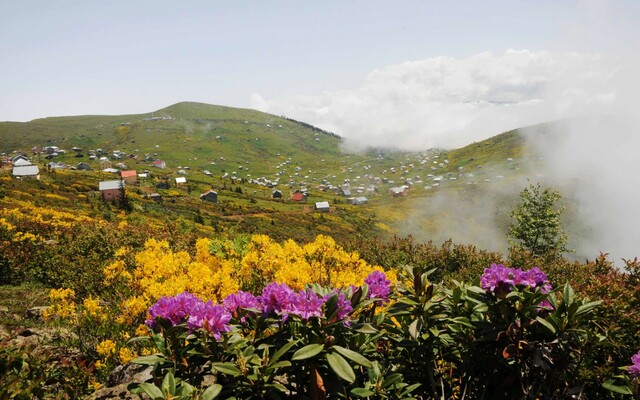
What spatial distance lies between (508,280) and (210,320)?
2219 mm

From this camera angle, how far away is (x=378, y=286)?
3236 mm

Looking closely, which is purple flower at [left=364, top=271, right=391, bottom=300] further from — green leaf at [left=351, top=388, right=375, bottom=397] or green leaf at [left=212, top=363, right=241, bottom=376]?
green leaf at [left=212, top=363, right=241, bottom=376]

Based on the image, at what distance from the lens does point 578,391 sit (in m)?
2.72

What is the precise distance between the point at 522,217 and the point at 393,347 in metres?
37.4

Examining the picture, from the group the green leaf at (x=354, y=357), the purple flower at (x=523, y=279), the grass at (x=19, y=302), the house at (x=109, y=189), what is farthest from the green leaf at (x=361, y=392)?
the house at (x=109, y=189)

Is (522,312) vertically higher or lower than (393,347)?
higher

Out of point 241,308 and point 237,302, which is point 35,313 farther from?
point 241,308

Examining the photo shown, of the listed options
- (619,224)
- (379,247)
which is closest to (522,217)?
(379,247)

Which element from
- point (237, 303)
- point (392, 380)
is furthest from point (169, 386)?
point (392, 380)

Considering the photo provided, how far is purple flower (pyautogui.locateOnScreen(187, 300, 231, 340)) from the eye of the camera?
242 centimetres

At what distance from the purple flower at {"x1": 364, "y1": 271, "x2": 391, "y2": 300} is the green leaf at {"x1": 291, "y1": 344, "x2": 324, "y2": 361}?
99 cm

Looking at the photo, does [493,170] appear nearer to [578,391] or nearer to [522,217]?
[522,217]

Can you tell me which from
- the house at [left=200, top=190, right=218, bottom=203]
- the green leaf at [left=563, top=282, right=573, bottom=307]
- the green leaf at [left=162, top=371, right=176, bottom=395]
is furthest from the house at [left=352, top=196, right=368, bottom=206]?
the green leaf at [left=162, top=371, right=176, bottom=395]

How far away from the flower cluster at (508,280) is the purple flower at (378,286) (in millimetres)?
821
